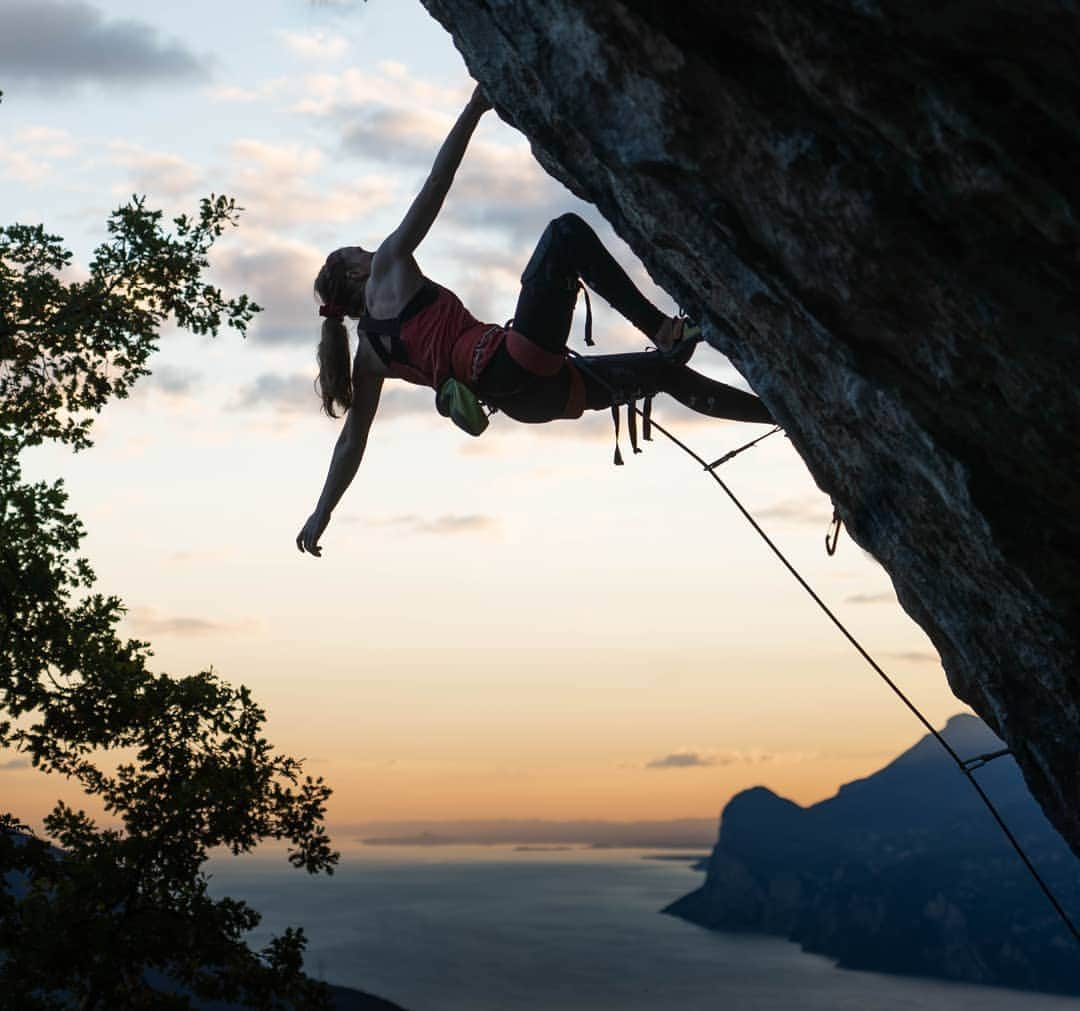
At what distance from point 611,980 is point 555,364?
633 ft

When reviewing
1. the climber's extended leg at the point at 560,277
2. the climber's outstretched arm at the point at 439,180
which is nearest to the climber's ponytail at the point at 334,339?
the climber's outstretched arm at the point at 439,180

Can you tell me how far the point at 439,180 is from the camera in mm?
7668

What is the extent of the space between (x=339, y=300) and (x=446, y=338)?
2.76ft

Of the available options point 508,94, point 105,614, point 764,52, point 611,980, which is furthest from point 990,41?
point 611,980

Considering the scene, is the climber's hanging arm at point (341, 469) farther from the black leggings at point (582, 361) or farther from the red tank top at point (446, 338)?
the black leggings at point (582, 361)

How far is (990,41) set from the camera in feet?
15.3

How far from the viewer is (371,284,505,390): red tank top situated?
7.98 metres

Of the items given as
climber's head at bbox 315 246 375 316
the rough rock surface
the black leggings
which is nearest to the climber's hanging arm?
climber's head at bbox 315 246 375 316

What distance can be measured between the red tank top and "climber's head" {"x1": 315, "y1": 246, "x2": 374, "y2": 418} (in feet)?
1.58

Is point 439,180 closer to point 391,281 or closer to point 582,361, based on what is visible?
point 391,281

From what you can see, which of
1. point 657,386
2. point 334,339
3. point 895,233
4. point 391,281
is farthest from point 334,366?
point 895,233

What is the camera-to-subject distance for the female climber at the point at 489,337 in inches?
305

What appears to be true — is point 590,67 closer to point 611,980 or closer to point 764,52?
point 764,52

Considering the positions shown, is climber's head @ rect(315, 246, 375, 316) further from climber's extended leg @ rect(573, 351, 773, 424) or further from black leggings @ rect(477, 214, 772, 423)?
climber's extended leg @ rect(573, 351, 773, 424)
